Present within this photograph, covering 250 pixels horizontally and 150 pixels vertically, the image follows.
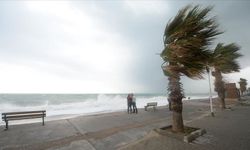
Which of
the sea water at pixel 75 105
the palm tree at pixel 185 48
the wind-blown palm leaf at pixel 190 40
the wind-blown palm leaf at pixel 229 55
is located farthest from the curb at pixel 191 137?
the sea water at pixel 75 105

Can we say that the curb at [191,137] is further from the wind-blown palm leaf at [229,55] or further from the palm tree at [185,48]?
the wind-blown palm leaf at [229,55]

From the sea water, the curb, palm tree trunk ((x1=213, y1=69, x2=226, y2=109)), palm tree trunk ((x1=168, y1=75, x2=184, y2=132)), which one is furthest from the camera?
the sea water

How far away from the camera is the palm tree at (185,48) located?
632 centimetres

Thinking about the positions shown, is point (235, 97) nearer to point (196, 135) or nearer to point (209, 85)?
point (209, 85)

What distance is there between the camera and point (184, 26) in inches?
256

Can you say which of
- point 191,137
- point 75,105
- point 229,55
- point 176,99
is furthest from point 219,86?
point 75,105

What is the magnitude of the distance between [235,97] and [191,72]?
25566 millimetres

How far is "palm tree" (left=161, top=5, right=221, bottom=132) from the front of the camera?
632 centimetres

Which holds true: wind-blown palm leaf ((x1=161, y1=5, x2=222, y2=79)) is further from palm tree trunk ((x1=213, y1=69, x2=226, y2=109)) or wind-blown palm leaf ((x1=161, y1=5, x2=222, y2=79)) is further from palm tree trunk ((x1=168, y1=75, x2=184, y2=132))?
palm tree trunk ((x1=213, y1=69, x2=226, y2=109))

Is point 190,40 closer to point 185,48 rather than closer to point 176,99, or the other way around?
point 185,48

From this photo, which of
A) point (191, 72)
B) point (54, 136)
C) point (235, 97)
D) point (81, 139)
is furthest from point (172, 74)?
point (235, 97)

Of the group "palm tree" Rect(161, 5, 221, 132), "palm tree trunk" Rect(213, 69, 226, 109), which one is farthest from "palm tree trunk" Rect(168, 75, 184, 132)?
"palm tree trunk" Rect(213, 69, 226, 109)

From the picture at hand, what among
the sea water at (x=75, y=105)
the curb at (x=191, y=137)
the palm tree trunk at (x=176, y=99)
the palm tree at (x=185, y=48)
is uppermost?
the palm tree at (x=185, y=48)

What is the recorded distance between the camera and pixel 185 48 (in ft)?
21.0
